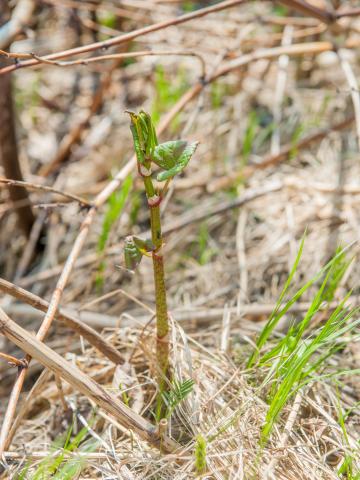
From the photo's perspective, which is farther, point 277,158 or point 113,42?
point 277,158

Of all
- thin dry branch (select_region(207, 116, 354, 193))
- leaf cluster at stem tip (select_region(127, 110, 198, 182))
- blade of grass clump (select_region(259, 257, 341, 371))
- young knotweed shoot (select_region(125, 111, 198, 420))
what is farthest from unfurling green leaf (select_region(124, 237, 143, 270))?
thin dry branch (select_region(207, 116, 354, 193))

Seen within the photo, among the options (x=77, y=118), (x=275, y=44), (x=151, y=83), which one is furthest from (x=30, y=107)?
(x=275, y=44)

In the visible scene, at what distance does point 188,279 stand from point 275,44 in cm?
138

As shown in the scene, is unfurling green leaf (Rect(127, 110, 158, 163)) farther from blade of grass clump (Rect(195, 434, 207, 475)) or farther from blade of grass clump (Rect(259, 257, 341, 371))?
blade of grass clump (Rect(195, 434, 207, 475))

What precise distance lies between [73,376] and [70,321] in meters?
0.25

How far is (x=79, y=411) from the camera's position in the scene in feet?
4.97

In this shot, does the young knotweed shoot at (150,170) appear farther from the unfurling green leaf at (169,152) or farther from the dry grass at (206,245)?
the dry grass at (206,245)

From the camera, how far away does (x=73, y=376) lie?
115 cm

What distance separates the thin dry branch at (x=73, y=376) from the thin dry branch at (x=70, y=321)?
10cm

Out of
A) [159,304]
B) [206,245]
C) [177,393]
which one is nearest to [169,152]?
[159,304]

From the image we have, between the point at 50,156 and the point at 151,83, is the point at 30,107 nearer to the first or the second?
the point at 50,156

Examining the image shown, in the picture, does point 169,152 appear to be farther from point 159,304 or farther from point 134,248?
point 159,304

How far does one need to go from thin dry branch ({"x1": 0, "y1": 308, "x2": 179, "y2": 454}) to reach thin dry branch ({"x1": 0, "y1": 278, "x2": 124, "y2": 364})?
0.34 feet

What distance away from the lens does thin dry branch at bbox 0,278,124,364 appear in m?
1.24
